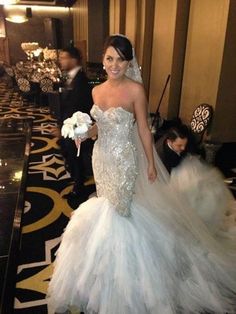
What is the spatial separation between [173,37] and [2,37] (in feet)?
39.7

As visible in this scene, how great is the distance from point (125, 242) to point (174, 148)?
1.11 meters

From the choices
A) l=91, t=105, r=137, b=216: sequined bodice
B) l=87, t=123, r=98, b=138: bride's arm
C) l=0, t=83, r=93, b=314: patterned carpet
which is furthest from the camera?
l=0, t=83, r=93, b=314: patterned carpet

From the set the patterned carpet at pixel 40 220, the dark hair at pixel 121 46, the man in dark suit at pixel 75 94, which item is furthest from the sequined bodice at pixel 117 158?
the man in dark suit at pixel 75 94

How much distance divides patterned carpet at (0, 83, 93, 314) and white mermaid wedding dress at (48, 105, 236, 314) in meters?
0.30

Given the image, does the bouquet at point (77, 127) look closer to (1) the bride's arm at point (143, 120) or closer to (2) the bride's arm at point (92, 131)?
(2) the bride's arm at point (92, 131)

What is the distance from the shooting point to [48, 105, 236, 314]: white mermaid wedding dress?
171 cm

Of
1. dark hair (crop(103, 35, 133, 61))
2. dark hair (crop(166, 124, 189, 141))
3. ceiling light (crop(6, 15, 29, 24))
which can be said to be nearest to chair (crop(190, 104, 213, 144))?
dark hair (crop(166, 124, 189, 141))

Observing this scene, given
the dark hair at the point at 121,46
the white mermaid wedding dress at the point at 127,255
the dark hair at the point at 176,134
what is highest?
the dark hair at the point at 121,46

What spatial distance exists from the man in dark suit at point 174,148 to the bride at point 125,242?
572 mm

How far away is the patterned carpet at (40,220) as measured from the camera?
211cm

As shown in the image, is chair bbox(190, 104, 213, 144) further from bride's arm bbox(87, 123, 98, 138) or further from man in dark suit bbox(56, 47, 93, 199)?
bride's arm bbox(87, 123, 98, 138)

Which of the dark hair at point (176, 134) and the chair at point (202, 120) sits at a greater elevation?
the dark hair at point (176, 134)

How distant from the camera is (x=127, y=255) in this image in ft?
5.72

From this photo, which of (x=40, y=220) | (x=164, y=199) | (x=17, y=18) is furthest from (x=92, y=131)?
(x=17, y=18)
